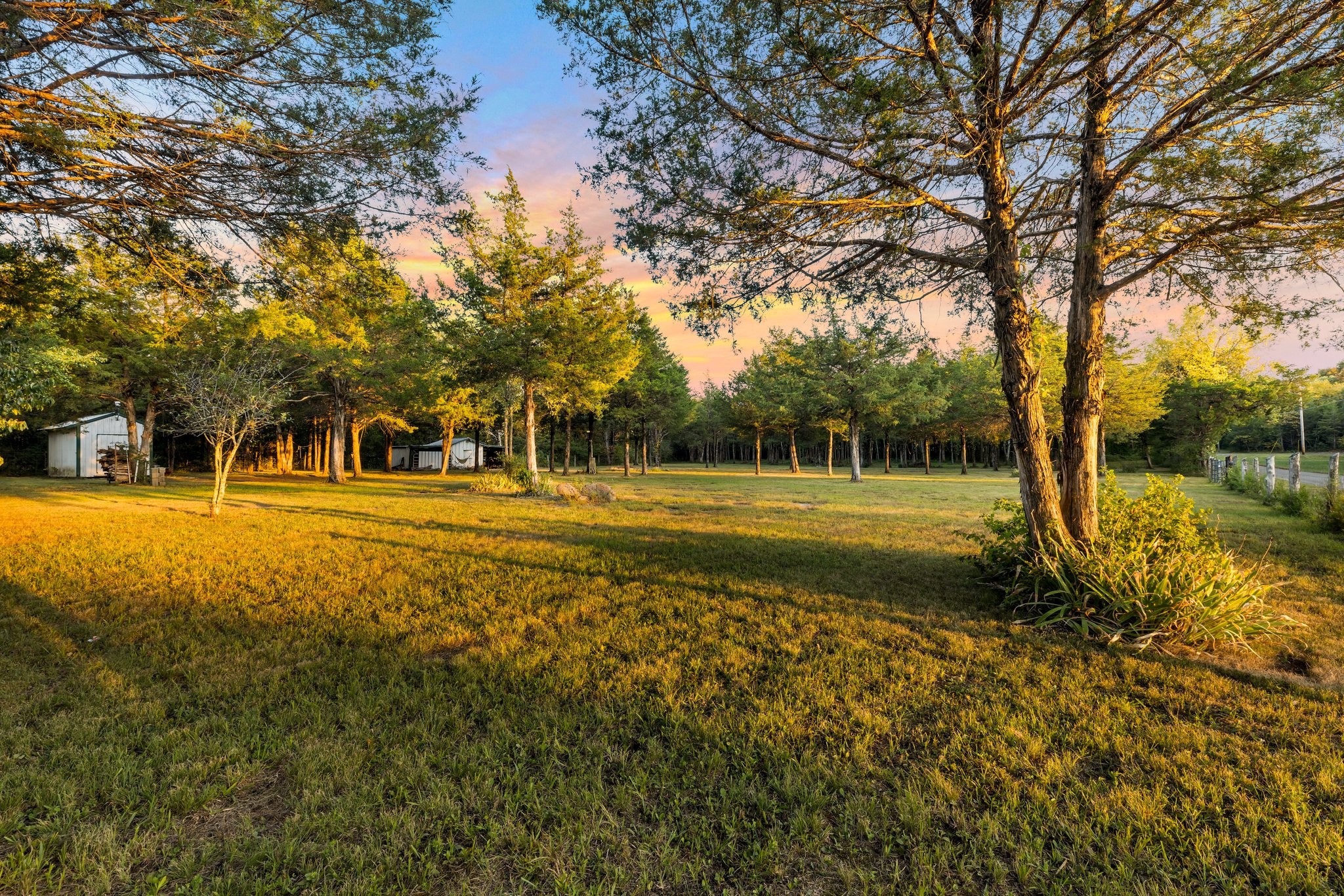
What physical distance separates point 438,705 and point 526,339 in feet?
47.6

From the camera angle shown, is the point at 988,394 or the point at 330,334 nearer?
the point at 330,334

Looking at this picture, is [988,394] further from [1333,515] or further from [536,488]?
[536,488]

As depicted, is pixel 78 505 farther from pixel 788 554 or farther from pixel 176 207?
pixel 788 554

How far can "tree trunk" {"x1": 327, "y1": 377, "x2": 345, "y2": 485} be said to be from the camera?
23.4m

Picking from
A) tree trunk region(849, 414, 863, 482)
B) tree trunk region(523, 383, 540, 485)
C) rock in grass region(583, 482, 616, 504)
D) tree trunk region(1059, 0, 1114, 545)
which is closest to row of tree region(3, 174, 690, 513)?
tree trunk region(523, 383, 540, 485)

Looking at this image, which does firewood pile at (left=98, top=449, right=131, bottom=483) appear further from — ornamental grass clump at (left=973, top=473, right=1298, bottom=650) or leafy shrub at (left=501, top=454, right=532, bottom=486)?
ornamental grass clump at (left=973, top=473, right=1298, bottom=650)

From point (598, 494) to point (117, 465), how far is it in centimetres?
2042

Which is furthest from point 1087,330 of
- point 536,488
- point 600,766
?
point 536,488

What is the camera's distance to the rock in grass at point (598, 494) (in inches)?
663

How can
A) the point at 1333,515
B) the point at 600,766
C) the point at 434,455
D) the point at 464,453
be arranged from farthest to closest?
1. the point at 464,453
2. the point at 434,455
3. the point at 1333,515
4. the point at 600,766

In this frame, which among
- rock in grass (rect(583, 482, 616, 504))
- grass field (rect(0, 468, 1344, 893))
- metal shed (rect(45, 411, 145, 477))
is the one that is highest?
metal shed (rect(45, 411, 145, 477))

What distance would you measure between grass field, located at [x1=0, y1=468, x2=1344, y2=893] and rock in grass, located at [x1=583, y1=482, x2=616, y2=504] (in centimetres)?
997

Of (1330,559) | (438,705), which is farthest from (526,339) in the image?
(1330,559)

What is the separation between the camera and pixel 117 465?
20422mm
